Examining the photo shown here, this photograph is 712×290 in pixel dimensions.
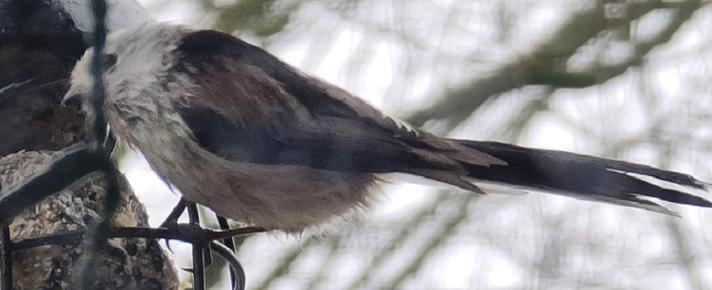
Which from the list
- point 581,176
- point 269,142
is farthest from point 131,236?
point 581,176

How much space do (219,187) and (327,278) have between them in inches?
90.4

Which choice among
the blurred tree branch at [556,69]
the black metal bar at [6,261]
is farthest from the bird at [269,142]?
the blurred tree branch at [556,69]

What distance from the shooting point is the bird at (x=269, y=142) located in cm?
232

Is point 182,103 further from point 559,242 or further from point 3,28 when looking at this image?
point 559,242

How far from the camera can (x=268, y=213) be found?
98.4 inches

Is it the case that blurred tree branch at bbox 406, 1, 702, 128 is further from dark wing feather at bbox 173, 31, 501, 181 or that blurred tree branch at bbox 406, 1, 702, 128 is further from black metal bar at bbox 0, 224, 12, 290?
black metal bar at bbox 0, 224, 12, 290

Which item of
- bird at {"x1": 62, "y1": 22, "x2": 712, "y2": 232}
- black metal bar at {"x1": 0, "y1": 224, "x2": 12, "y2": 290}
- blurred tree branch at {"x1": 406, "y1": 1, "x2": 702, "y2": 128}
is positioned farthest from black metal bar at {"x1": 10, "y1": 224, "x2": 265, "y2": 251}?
blurred tree branch at {"x1": 406, "y1": 1, "x2": 702, "y2": 128}

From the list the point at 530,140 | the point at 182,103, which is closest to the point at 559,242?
the point at 530,140

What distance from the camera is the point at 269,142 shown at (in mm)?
2465

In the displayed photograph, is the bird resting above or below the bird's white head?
below

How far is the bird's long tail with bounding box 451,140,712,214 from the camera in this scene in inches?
83.0

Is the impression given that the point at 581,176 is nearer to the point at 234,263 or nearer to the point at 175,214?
the point at 234,263

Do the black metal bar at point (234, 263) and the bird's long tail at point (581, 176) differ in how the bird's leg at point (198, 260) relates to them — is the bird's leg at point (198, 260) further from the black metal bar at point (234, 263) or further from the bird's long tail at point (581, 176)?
the bird's long tail at point (581, 176)

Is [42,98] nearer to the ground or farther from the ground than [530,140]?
farther from the ground
